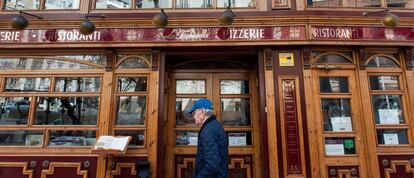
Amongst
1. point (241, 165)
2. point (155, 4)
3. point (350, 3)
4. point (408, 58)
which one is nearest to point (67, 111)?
point (155, 4)

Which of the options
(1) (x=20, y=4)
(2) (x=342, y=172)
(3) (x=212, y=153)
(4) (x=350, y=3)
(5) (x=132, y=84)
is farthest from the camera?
(1) (x=20, y=4)

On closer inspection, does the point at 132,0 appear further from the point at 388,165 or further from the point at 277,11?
the point at 388,165

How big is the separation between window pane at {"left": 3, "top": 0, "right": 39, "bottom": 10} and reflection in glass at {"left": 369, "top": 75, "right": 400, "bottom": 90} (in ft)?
21.3

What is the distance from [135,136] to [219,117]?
160 centimetres

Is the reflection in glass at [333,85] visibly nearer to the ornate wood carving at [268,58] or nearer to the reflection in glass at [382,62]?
the reflection in glass at [382,62]

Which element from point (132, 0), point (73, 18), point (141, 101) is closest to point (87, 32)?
point (73, 18)

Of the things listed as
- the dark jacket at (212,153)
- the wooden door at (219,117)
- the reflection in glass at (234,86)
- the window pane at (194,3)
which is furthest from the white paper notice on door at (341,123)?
the window pane at (194,3)

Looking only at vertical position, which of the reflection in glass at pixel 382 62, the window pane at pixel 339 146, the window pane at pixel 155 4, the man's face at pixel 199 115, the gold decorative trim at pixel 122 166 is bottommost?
the gold decorative trim at pixel 122 166

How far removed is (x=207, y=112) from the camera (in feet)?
10.8

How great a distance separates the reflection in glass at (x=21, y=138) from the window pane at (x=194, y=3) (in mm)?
3445

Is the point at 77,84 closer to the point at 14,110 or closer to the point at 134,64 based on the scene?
the point at 134,64

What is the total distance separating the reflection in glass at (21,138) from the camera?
5.25m

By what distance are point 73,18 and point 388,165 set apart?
6147 millimetres

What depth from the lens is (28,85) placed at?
546 centimetres
